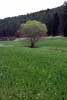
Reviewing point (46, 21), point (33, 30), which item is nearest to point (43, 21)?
point (46, 21)

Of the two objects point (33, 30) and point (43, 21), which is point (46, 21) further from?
point (33, 30)

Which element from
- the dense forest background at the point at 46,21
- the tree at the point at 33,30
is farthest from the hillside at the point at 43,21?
the tree at the point at 33,30

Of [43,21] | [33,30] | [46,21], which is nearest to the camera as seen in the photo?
[33,30]

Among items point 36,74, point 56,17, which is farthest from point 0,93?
point 56,17

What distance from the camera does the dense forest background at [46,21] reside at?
120 metres

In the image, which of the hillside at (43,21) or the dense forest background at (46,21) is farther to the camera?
the hillside at (43,21)

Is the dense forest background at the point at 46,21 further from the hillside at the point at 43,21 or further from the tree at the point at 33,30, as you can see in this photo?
the tree at the point at 33,30

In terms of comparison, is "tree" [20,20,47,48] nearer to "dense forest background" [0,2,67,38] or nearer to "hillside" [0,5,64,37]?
"dense forest background" [0,2,67,38]

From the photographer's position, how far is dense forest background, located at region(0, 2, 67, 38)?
392 ft

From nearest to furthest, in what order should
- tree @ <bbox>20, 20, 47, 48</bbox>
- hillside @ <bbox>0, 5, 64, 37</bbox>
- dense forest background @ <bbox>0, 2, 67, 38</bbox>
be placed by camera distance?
1. tree @ <bbox>20, 20, 47, 48</bbox>
2. dense forest background @ <bbox>0, 2, 67, 38</bbox>
3. hillside @ <bbox>0, 5, 64, 37</bbox>

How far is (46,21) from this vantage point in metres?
131

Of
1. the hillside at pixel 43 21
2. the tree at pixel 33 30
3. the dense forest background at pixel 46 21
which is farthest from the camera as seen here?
the hillside at pixel 43 21

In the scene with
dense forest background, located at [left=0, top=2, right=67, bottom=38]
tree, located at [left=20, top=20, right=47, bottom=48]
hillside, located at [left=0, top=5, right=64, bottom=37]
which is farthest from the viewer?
hillside, located at [left=0, top=5, right=64, bottom=37]

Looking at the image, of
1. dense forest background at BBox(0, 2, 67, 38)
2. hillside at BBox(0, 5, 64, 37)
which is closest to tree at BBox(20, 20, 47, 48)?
dense forest background at BBox(0, 2, 67, 38)
